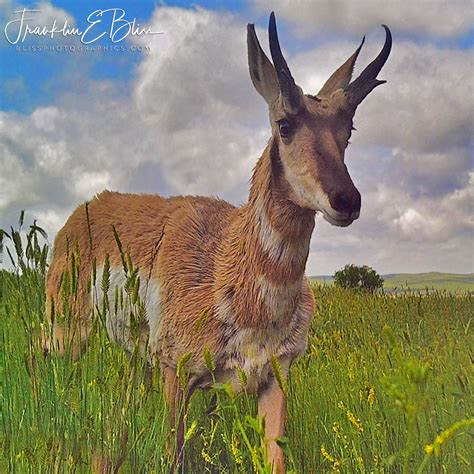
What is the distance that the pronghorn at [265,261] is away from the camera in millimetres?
2422

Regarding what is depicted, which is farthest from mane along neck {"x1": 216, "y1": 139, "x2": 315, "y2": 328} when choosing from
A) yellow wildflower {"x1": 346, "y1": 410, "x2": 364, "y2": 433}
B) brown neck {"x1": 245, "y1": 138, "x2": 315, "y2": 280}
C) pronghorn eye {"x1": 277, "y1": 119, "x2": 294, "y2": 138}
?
yellow wildflower {"x1": 346, "y1": 410, "x2": 364, "y2": 433}

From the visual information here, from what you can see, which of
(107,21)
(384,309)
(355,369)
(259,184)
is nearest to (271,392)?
(355,369)

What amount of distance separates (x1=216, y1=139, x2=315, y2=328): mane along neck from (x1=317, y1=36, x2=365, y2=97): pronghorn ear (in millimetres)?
377

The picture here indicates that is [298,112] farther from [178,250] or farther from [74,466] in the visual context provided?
[74,466]

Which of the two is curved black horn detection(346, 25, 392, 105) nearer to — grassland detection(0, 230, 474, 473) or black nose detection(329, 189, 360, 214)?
black nose detection(329, 189, 360, 214)

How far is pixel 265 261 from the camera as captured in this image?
263 cm

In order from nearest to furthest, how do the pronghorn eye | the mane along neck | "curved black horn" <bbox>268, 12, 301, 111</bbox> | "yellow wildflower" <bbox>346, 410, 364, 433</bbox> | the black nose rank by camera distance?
"yellow wildflower" <bbox>346, 410, 364, 433</bbox> → the black nose → "curved black horn" <bbox>268, 12, 301, 111</bbox> → the pronghorn eye → the mane along neck

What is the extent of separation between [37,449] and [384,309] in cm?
362

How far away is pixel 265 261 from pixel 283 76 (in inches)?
28.7

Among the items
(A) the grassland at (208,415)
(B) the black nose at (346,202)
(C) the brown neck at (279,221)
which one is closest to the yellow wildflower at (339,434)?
(A) the grassland at (208,415)

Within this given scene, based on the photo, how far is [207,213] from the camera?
3.10 metres

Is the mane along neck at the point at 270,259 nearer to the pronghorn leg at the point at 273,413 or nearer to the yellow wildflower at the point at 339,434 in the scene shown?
the pronghorn leg at the point at 273,413

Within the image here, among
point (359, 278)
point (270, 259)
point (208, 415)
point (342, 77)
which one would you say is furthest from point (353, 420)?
point (359, 278)

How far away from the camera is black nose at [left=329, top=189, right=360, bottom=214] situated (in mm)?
2129
